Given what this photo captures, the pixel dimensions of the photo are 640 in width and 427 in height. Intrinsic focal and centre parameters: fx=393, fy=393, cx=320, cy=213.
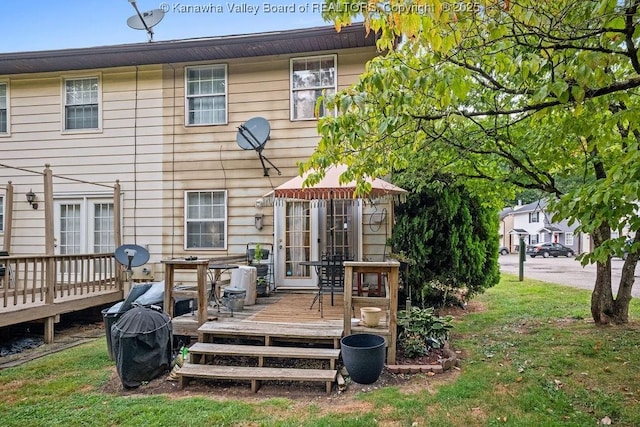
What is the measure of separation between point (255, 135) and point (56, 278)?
14.2ft

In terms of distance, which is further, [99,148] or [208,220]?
[99,148]

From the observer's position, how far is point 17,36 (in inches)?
409

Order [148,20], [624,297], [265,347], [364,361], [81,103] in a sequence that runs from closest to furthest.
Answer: [364,361], [265,347], [624,297], [148,20], [81,103]

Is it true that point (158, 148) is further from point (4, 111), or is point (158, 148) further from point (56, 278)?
point (4, 111)

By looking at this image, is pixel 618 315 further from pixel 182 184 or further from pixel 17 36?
pixel 17 36

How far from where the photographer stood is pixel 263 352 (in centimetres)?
429

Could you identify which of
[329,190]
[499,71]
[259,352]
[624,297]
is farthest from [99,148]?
[624,297]

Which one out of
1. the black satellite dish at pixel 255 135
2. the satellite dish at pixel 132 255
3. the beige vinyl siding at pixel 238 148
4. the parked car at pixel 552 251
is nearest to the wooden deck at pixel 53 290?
the satellite dish at pixel 132 255

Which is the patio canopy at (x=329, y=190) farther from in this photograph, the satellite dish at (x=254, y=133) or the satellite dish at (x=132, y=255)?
the satellite dish at (x=132, y=255)

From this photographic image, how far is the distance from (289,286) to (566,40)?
5.96 meters

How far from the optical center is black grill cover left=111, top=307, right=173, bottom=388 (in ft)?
13.2

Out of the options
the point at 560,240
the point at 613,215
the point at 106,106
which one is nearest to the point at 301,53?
the point at 106,106

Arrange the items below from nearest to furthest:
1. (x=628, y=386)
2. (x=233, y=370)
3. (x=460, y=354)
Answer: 1. (x=628, y=386)
2. (x=233, y=370)
3. (x=460, y=354)

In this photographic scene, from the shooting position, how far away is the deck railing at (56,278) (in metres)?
5.99
